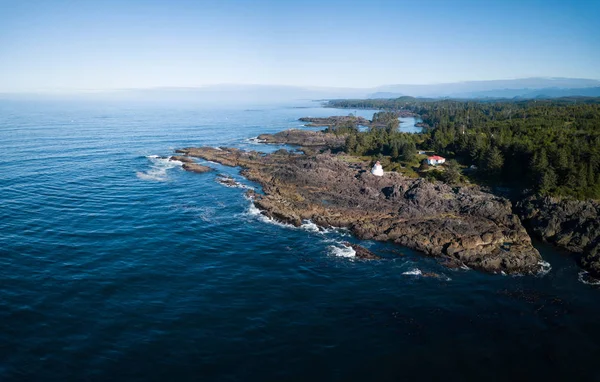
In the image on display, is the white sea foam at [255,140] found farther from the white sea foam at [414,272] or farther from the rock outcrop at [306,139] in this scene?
the white sea foam at [414,272]

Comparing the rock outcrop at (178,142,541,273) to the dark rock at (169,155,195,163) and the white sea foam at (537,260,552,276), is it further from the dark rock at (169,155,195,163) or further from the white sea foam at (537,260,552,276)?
the dark rock at (169,155,195,163)

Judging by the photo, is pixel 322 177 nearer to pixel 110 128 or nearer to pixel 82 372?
pixel 82 372

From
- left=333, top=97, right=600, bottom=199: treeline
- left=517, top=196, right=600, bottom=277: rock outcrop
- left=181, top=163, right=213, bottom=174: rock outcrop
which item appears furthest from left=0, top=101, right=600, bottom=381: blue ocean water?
left=181, top=163, right=213, bottom=174: rock outcrop

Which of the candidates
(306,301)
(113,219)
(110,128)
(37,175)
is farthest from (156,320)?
(110,128)

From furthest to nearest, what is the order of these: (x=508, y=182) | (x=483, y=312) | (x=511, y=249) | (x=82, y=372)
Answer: (x=508, y=182)
(x=511, y=249)
(x=483, y=312)
(x=82, y=372)

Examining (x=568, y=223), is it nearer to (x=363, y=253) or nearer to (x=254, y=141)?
(x=363, y=253)

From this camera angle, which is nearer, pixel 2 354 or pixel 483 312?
pixel 2 354

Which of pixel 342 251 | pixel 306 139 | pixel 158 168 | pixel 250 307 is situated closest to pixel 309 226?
pixel 342 251

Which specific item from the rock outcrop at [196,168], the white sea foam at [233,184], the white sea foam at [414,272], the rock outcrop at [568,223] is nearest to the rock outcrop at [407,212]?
the rock outcrop at [568,223]
